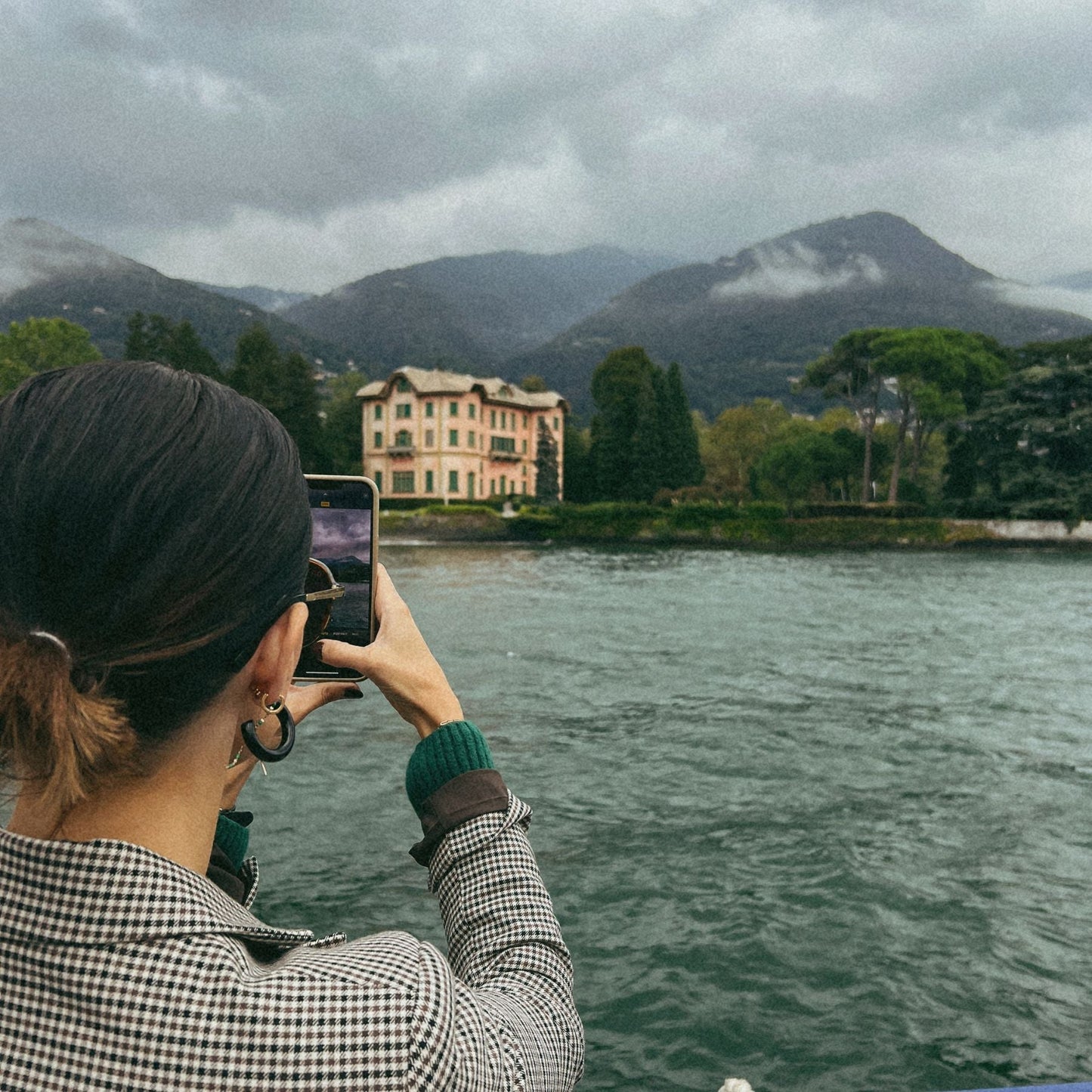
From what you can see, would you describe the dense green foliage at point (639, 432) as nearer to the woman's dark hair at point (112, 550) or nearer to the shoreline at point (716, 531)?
the shoreline at point (716, 531)

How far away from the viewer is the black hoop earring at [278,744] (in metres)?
0.98

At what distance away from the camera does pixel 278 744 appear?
3.53 ft

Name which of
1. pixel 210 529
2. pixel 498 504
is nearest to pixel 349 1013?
pixel 210 529

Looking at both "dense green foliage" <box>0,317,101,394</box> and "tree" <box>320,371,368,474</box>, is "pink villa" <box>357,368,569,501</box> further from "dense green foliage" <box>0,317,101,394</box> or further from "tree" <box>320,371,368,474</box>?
"dense green foliage" <box>0,317,101,394</box>

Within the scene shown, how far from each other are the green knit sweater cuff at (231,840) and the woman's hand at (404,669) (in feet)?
1.07

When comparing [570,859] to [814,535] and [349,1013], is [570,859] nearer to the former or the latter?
[349,1013]

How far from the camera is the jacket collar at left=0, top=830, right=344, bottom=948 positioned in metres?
0.83

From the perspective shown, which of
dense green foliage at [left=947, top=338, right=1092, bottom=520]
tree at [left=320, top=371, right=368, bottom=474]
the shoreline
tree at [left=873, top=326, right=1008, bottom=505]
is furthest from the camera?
tree at [left=320, top=371, right=368, bottom=474]

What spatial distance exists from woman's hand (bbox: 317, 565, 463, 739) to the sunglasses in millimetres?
23

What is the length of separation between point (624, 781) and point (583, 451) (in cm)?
6367

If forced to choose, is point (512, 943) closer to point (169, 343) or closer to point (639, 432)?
point (639, 432)

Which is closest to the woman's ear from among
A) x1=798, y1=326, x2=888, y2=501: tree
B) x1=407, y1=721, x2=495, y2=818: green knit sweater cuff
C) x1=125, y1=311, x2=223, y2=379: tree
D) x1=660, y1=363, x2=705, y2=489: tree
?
x1=407, y1=721, x2=495, y2=818: green knit sweater cuff

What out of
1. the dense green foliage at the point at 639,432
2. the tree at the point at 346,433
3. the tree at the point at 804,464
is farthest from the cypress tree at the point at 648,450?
the tree at the point at 346,433

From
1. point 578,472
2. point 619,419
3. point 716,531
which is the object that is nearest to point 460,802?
point 716,531
